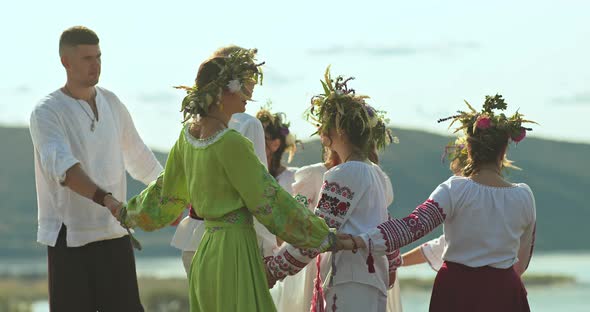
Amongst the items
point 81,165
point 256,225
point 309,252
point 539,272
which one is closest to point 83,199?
point 81,165

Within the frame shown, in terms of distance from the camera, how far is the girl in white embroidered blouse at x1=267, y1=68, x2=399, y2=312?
17.2 ft

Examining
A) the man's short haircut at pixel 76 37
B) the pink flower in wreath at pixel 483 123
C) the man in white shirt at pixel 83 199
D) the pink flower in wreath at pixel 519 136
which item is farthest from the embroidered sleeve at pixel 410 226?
the man's short haircut at pixel 76 37

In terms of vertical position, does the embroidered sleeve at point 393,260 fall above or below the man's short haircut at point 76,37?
below

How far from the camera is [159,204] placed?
17.6ft

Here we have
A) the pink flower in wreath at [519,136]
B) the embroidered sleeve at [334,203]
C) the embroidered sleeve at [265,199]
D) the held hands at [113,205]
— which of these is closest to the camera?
the embroidered sleeve at [265,199]

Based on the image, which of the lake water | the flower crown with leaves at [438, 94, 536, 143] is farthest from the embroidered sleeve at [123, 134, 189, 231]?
the lake water

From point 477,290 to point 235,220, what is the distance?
1170 millimetres

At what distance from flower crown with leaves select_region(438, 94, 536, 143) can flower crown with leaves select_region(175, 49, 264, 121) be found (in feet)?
3.08

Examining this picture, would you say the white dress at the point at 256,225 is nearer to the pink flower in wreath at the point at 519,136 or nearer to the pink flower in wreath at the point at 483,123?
the pink flower in wreath at the point at 483,123

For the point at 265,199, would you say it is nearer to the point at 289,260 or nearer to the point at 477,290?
the point at 289,260

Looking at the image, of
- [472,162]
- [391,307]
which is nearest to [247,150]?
[472,162]

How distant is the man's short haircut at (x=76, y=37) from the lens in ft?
19.8

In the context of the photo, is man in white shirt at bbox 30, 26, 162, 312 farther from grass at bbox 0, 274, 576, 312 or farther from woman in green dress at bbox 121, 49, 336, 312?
grass at bbox 0, 274, 576, 312

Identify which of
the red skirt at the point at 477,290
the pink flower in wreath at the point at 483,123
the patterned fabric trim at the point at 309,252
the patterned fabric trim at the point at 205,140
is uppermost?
the pink flower in wreath at the point at 483,123
